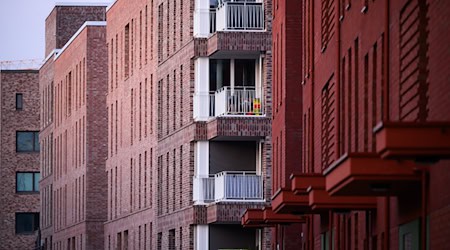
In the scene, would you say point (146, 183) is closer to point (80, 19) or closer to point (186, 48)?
point (186, 48)

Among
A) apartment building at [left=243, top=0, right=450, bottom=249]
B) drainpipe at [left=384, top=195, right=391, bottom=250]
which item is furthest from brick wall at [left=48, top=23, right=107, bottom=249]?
drainpipe at [left=384, top=195, right=391, bottom=250]

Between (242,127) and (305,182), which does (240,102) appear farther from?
(305,182)

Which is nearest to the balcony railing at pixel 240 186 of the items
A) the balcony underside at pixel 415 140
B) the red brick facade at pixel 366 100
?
the red brick facade at pixel 366 100

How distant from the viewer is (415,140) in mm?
21359

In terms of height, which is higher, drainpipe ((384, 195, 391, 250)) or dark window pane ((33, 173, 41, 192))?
dark window pane ((33, 173, 41, 192))

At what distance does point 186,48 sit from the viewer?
219 ft

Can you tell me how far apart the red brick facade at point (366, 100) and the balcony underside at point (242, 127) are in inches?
382

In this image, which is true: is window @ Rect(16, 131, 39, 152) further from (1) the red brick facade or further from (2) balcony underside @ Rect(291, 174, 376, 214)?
(2) balcony underside @ Rect(291, 174, 376, 214)

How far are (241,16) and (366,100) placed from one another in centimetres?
3152

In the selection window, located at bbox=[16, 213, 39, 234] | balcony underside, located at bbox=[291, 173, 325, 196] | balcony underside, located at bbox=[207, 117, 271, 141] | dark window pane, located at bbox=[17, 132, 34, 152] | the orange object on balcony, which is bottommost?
balcony underside, located at bbox=[291, 173, 325, 196]

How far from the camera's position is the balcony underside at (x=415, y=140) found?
69.7 feet

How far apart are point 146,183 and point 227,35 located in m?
17.3

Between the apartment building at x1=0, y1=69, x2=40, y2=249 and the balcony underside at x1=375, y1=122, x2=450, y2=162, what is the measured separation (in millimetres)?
109913

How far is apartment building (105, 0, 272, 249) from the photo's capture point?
63156mm
